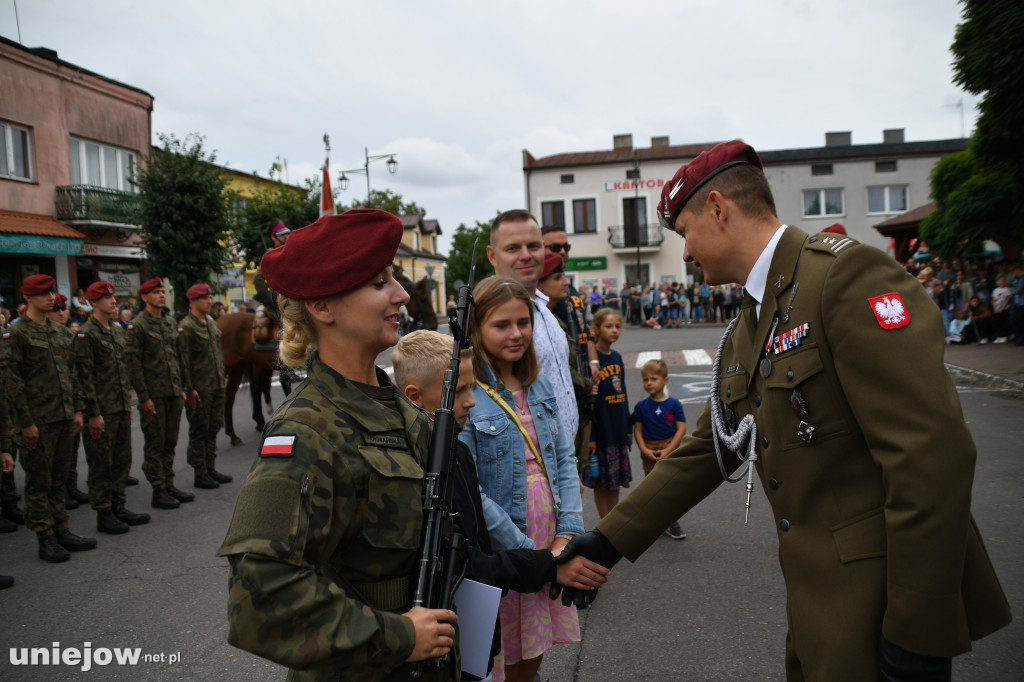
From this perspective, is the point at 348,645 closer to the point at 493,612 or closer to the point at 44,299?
the point at 493,612

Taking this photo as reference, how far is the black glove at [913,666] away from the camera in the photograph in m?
1.62

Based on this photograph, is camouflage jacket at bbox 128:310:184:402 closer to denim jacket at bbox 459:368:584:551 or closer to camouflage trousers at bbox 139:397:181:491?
camouflage trousers at bbox 139:397:181:491

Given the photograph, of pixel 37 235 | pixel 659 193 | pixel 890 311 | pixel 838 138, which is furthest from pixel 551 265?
pixel 838 138

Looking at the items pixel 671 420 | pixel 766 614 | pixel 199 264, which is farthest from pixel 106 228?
pixel 766 614

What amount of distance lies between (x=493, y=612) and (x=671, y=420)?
378 centimetres

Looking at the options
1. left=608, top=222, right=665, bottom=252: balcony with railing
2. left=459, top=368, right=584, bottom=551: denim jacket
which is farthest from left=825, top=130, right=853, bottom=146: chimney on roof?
left=459, top=368, right=584, bottom=551: denim jacket

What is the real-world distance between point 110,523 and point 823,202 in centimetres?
3972

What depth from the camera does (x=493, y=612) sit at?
6.19 feet

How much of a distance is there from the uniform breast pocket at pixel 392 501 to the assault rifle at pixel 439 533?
0.11 feet

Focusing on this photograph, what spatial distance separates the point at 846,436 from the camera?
1.74 metres

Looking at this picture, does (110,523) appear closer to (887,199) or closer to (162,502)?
(162,502)

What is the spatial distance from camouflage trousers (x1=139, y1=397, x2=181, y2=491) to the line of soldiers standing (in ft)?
0.03

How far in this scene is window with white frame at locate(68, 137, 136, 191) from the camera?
75.6ft

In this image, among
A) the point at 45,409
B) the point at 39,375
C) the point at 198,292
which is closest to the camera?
the point at 45,409
